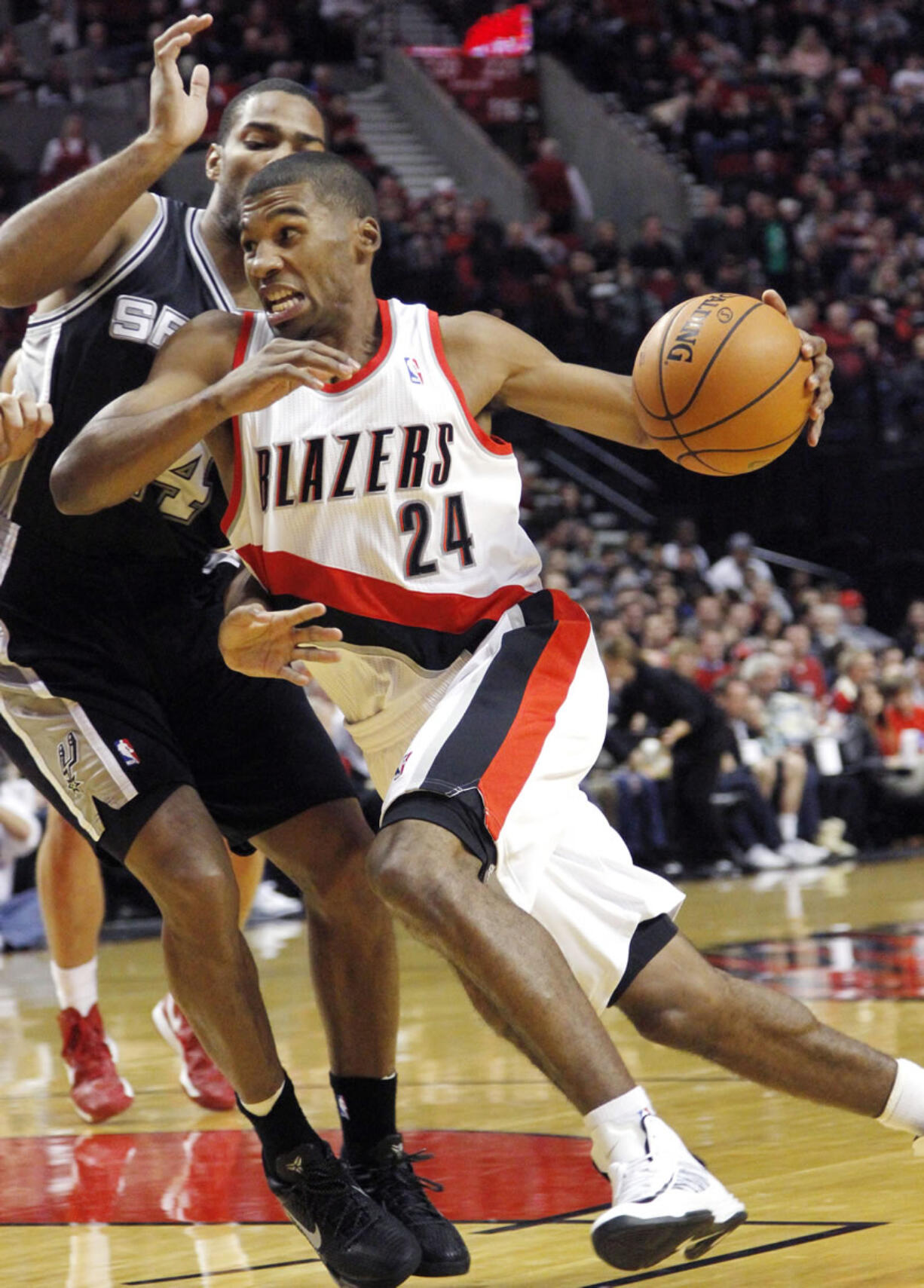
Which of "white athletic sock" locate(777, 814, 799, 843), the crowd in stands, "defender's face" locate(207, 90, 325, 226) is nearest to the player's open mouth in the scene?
"defender's face" locate(207, 90, 325, 226)

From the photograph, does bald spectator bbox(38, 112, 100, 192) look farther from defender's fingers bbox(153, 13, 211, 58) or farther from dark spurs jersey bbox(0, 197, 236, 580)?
defender's fingers bbox(153, 13, 211, 58)

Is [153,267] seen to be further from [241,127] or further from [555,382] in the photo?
[555,382]

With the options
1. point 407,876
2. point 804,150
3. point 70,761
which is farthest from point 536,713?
point 804,150

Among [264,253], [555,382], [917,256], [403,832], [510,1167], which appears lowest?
[917,256]

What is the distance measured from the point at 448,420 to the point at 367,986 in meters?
1.15

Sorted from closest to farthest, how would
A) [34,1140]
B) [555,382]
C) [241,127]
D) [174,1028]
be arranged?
[555,382]
[241,127]
[34,1140]
[174,1028]

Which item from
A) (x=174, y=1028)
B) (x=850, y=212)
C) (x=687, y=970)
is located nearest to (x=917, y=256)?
(x=850, y=212)

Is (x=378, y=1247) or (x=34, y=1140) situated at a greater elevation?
(x=378, y=1247)

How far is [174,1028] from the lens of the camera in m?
4.89

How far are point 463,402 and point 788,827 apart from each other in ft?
29.0

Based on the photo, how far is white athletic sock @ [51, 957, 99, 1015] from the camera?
4.87m

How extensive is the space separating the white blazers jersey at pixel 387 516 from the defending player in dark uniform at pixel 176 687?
44 centimetres

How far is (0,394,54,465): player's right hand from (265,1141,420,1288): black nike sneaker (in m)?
1.38

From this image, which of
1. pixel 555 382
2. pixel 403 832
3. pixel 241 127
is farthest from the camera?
pixel 241 127
